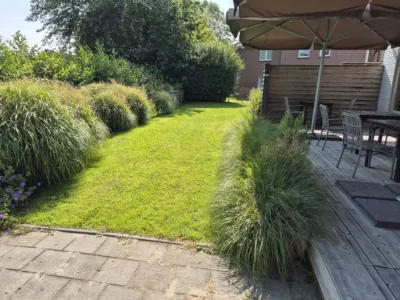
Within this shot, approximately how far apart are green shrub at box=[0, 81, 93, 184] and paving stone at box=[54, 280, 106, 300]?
6.34ft

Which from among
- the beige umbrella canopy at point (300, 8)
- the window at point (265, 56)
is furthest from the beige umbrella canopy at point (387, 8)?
the window at point (265, 56)

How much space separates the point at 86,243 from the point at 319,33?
554 cm

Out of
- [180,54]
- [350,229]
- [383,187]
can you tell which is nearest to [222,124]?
[383,187]

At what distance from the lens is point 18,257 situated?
2090 mm

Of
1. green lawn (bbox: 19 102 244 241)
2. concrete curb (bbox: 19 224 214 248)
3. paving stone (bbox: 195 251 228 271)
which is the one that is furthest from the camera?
green lawn (bbox: 19 102 244 241)

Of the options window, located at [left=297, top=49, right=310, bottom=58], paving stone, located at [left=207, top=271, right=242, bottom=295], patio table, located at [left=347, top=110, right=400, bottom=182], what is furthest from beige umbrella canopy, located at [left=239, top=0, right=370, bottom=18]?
window, located at [left=297, top=49, right=310, bottom=58]

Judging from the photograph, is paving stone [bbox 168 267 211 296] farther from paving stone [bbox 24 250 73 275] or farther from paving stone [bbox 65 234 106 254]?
paving stone [bbox 24 250 73 275]

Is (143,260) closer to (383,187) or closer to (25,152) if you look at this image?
(25,152)

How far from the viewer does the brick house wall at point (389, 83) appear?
613cm

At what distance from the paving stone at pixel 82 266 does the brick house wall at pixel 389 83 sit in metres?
7.09

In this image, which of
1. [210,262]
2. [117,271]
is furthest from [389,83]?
[117,271]

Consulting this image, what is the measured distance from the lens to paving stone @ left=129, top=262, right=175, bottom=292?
1.80m

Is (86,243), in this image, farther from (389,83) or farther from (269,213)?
(389,83)

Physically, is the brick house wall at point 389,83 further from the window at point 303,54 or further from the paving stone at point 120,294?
the window at point 303,54
